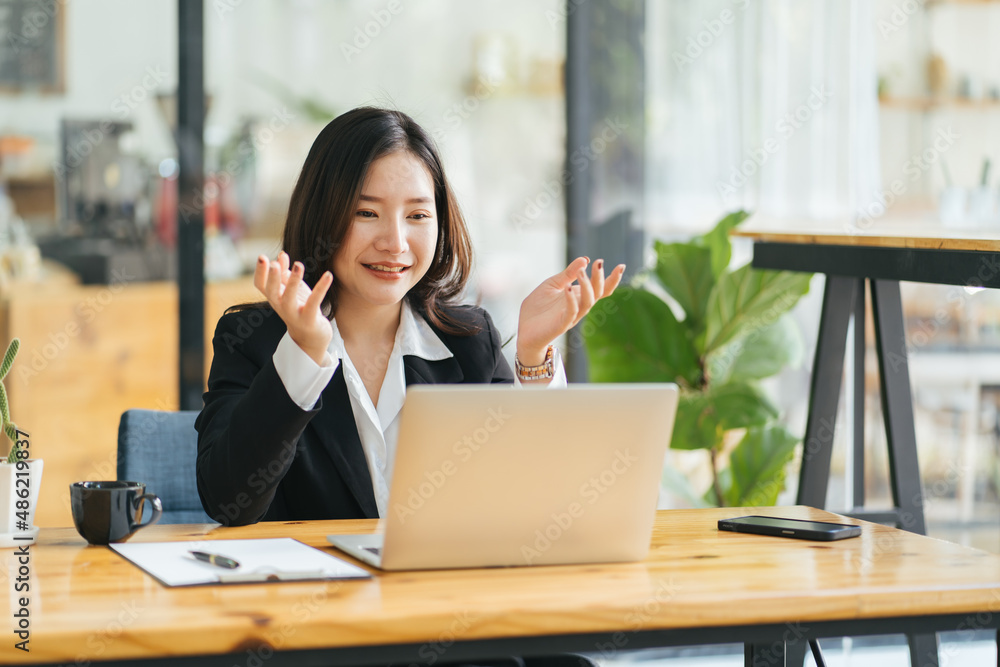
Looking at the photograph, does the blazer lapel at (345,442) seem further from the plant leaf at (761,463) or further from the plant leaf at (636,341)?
the plant leaf at (761,463)

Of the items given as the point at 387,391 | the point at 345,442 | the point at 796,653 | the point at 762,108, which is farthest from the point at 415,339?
the point at 762,108

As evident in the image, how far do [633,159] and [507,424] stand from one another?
236cm

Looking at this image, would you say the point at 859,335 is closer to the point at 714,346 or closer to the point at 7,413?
the point at 714,346

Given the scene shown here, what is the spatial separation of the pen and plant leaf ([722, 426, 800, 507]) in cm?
183

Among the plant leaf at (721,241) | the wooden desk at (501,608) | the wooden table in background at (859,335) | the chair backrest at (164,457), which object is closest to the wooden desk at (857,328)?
the wooden table in background at (859,335)

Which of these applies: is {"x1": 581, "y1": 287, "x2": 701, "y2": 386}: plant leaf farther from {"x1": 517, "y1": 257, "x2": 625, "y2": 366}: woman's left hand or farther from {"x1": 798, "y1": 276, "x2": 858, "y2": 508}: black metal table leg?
{"x1": 517, "y1": 257, "x2": 625, "y2": 366}: woman's left hand

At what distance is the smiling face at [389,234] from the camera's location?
1738 mm

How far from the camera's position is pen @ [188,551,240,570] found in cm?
117

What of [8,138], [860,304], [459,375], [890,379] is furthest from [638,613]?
[8,138]

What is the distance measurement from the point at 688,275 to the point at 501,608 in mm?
1838

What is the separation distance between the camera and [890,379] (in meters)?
2.19

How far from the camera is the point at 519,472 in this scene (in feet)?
3.78

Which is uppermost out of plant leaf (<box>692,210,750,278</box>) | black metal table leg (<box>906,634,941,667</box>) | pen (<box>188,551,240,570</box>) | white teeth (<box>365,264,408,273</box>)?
plant leaf (<box>692,210,750,278</box>)

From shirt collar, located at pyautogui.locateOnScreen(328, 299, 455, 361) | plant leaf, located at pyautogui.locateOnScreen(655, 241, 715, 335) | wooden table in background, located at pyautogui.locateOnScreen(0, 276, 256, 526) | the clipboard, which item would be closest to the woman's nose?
shirt collar, located at pyautogui.locateOnScreen(328, 299, 455, 361)
